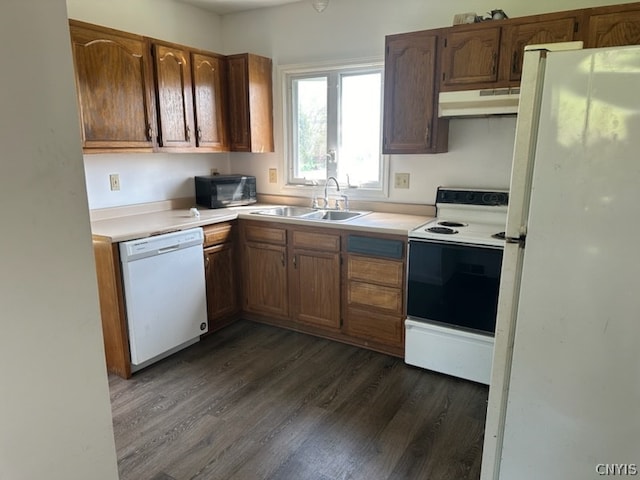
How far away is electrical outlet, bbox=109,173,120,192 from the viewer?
3.09 m

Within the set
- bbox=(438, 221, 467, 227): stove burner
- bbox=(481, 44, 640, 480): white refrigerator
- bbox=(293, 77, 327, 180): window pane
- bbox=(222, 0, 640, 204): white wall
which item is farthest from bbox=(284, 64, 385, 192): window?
bbox=(481, 44, 640, 480): white refrigerator

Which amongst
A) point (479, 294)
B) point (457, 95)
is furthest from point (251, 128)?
point (479, 294)

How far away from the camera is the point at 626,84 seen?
109 cm

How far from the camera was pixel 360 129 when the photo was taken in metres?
3.40

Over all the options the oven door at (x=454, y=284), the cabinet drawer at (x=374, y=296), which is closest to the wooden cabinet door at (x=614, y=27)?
the oven door at (x=454, y=284)

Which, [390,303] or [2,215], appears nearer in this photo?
[2,215]

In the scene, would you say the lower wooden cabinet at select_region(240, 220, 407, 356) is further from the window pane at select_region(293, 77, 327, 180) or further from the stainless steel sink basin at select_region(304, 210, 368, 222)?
the window pane at select_region(293, 77, 327, 180)

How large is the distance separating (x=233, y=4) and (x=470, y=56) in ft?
6.83

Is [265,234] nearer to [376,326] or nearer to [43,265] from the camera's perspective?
[376,326]

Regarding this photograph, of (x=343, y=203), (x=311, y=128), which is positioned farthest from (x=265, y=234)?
(x=311, y=128)

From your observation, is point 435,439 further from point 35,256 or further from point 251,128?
point 251,128

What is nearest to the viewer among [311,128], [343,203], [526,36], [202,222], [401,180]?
[526,36]

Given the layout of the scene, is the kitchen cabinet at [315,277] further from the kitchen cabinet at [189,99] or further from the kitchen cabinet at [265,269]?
the kitchen cabinet at [189,99]

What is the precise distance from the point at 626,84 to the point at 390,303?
6.42 ft
